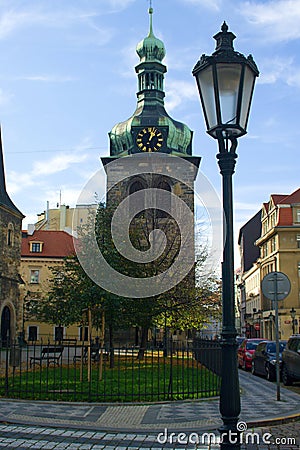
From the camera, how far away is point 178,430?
377 inches

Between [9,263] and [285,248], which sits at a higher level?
[285,248]

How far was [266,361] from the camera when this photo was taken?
21344 mm

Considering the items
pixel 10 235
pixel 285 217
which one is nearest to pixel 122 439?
pixel 10 235

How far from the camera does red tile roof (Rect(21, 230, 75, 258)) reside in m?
61.6

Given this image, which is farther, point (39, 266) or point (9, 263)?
point (39, 266)

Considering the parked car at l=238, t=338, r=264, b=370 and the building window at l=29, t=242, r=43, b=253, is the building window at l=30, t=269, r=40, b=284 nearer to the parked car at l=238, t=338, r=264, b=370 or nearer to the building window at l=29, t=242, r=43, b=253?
the building window at l=29, t=242, r=43, b=253

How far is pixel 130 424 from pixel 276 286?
5.47 meters

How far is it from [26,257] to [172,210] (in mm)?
26007

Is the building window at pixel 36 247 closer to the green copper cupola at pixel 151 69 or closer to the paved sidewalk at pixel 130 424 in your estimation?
the green copper cupola at pixel 151 69

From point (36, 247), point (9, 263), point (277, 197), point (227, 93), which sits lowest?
point (227, 93)

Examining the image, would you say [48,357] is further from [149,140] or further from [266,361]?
[149,140]

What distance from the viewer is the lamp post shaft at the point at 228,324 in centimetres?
524

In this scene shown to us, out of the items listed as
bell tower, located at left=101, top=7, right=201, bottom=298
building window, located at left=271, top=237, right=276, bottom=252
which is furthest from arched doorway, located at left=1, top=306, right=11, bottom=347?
building window, located at left=271, top=237, right=276, bottom=252

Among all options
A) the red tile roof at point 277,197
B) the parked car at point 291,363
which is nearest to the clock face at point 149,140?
the red tile roof at point 277,197
